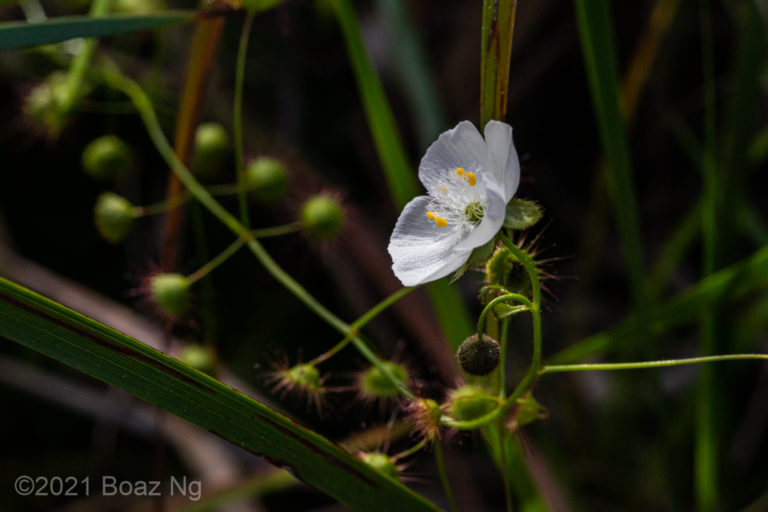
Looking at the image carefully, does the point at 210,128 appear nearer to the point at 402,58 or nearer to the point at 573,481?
the point at 402,58

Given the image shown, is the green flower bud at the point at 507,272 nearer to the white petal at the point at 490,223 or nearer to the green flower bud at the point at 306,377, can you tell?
the white petal at the point at 490,223

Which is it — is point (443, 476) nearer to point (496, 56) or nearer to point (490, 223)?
point (490, 223)

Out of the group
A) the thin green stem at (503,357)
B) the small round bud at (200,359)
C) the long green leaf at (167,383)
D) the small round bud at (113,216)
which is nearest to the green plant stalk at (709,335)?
the thin green stem at (503,357)

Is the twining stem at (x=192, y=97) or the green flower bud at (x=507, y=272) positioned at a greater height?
the twining stem at (x=192, y=97)

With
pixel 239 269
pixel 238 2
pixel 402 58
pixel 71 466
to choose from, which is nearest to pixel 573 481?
pixel 239 269

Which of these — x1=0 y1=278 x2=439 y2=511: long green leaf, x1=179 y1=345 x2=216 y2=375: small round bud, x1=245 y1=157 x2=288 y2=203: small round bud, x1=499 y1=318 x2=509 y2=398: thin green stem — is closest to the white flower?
x1=499 y1=318 x2=509 y2=398: thin green stem

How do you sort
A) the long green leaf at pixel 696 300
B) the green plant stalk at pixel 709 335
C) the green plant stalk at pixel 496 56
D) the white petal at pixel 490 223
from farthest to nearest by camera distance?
the green plant stalk at pixel 709 335 → the long green leaf at pixel 696 300 → the green plant stalk at pixel 496 56 → the white petal at pixel 490 223
